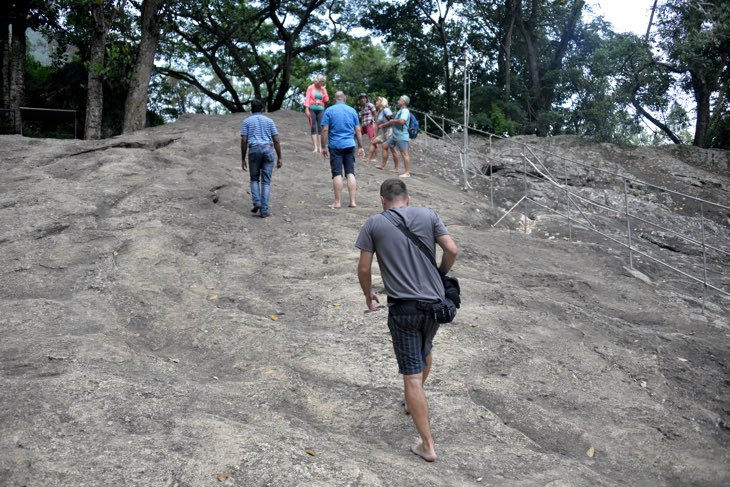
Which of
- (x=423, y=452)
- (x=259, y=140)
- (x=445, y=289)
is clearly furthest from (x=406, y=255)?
(x=259, y=140)

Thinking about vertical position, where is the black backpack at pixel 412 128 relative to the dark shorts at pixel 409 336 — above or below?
above

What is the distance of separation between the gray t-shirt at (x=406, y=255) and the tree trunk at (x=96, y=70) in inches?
554

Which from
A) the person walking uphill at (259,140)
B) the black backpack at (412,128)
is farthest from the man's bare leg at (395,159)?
the person walking uphill at (259,140)

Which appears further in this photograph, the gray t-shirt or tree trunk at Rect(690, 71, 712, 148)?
tree trunk at Rect(690, 71, 712, 148)

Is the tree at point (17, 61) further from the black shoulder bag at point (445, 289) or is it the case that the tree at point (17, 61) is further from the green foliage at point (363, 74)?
the black shoulder bag at point (445, 289)

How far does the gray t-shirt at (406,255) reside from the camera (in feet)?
15.0

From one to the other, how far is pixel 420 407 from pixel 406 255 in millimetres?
955

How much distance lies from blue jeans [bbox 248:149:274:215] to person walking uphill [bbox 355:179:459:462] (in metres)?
5.64

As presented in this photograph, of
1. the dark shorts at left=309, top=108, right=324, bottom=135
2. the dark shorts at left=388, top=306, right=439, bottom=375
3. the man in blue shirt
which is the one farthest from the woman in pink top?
the dark shorts at left=388, top=306, right=439, bottom=375

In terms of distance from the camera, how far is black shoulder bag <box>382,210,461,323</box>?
4555mm

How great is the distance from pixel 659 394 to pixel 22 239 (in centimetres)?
723

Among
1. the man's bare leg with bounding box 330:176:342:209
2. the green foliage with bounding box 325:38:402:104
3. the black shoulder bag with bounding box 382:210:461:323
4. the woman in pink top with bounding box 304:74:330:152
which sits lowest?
the black shoulder bag with bounding box 382:210:461:323

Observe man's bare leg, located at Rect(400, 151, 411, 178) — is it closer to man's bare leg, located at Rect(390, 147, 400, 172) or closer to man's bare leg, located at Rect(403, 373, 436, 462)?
man's bare leg, located at Rect(390, 147, 400, 172)

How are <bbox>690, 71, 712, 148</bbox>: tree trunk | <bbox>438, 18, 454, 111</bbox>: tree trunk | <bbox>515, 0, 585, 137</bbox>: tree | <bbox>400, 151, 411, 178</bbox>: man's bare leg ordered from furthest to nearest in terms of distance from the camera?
<bbox>438, 18, 454, 111</bbox>: tree trunk < <bbox>515, 0, 585, 137</bbox>: tree < <bbox>690, 71, 712, 148</bbox>: tree trunk < <bbox>400, 151, 411, 178</bbox>: man's bare leg
